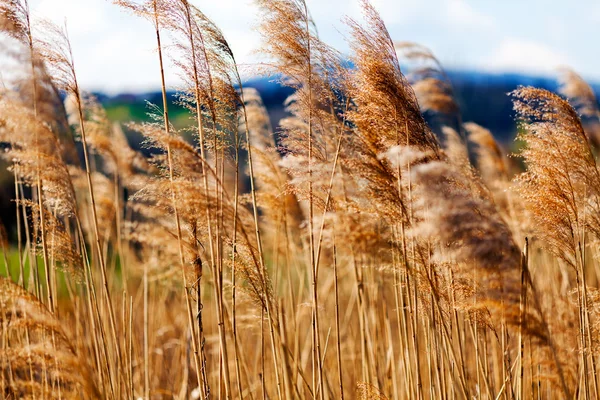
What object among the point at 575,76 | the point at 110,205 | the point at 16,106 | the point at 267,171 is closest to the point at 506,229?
the point at 267,171

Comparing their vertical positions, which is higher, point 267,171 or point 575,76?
point 575,76

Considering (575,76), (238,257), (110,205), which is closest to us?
(238,257)

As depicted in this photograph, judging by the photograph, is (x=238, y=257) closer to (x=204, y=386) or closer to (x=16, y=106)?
(x=204, y=386)

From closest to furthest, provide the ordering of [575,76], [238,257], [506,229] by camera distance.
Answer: [506,229] → [238,257] → [575,76]

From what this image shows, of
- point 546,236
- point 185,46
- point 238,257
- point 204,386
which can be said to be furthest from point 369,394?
point 185,46

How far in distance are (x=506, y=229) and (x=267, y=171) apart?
2025mm

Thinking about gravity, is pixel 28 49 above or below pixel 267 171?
above

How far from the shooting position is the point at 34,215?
295 centimetres

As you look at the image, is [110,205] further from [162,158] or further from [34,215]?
[162,158]

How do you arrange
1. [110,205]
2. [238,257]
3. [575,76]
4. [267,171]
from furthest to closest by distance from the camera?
[110,205] → [575,76] → [267,171] → [238,257]

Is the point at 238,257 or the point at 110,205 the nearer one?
the point at 238,257

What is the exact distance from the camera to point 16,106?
8.11 feet

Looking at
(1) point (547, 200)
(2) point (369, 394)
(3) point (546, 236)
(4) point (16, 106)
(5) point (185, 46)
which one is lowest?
(2) point (369, 394)

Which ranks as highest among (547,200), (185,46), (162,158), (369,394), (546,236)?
(185,46)
